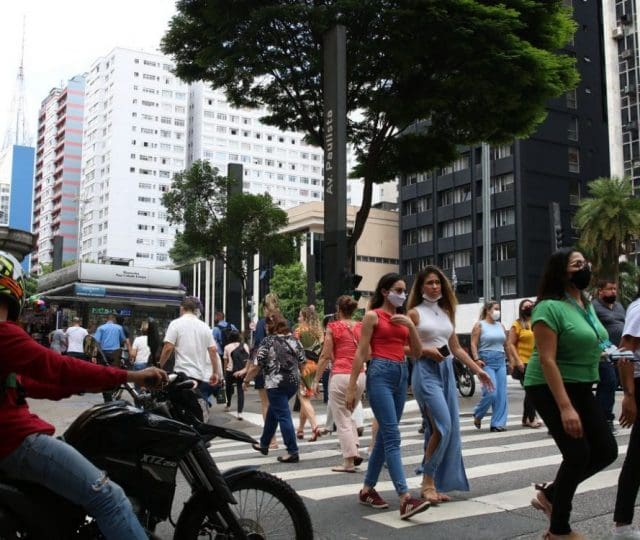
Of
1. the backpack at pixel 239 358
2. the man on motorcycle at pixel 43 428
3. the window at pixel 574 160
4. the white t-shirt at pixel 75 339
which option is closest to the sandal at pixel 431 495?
the man on motorcycle at pixel 43 428

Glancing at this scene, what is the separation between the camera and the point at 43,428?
3.19m

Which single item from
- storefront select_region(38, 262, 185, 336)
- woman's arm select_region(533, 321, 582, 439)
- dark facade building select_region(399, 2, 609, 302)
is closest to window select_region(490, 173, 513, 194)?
dark facade building select_region(399, 2, 609, 302)

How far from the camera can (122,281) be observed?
2006 centimetres

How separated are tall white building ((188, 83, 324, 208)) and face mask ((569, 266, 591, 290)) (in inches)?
4648

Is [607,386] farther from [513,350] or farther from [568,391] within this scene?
[568,391]

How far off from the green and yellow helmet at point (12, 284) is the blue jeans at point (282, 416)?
18.5 feet

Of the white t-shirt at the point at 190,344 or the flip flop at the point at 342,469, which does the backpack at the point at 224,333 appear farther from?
the flip flop at the point at 342,469

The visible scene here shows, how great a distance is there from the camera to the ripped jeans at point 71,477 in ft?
10.1

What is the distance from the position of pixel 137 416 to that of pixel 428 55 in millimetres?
14804

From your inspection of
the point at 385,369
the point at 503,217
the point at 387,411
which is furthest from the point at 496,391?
the point at 503,217

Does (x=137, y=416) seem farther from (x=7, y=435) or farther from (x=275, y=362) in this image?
(x=275, y=362)

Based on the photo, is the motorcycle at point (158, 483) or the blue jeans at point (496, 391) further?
the blue jeans at point (496, 391)

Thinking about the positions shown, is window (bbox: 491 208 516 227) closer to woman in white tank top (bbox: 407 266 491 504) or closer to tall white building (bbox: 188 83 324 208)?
tall white building (bbox: 188 83 324 208)

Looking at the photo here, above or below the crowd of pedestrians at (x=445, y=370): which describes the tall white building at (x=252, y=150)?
above
